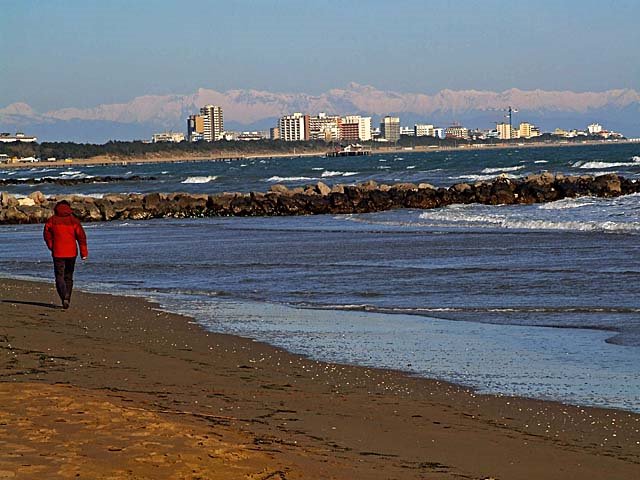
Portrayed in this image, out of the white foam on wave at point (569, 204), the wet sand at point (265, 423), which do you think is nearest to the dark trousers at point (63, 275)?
the wet sand at point (265, 423)

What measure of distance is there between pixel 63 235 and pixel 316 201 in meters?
27.9

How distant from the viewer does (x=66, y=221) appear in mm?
13336

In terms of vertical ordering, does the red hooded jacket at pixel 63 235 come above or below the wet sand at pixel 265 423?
above

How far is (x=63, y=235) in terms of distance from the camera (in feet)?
43.3

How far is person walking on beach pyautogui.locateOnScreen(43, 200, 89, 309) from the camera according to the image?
519 inches

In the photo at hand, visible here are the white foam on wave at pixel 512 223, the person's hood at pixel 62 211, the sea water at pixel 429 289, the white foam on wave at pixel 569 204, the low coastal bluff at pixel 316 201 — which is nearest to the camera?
the sea water at pixel 429 289

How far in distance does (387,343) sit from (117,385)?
124 inches

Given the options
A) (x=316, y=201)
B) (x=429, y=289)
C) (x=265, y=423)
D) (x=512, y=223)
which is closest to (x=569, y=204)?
(x=512, y=223)

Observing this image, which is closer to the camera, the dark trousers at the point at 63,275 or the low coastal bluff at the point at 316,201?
the dark trousers at the point at 63,275

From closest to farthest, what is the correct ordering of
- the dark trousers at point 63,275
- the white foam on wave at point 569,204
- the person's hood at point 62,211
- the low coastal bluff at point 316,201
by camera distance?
the dark trousers at point 63,275 → the person's hood at point 62,211 → the white foam on wave at point 569,204 → the low coastal bluff at point 316,201

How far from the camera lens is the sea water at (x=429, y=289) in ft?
30.2

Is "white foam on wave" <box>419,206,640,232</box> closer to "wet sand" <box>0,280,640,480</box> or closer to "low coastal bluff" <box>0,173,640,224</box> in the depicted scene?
"low coastal bluff" <box>0,173,640,224</box>

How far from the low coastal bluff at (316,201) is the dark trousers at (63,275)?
26117mm

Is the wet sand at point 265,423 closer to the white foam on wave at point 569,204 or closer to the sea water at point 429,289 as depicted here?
the sea water at point 429,289
